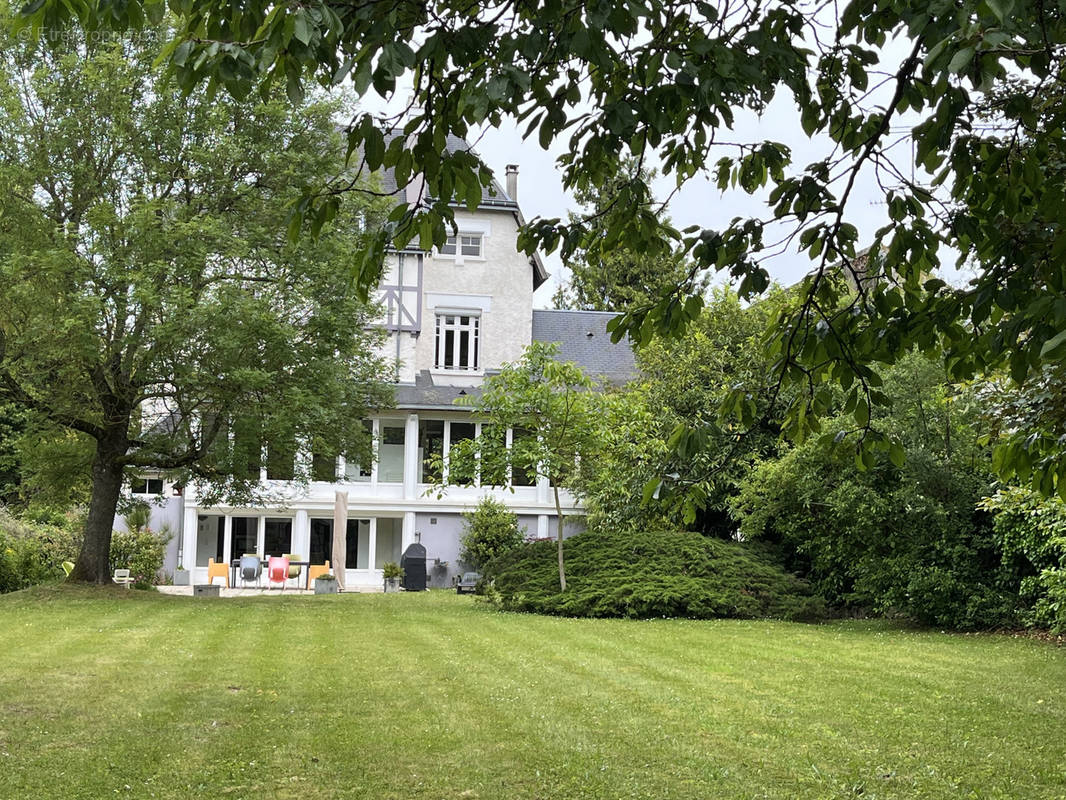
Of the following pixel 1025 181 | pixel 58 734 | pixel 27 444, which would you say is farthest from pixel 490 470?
pixel 1025 181

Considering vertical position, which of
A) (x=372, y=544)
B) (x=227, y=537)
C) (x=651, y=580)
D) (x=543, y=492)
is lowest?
(x=651, y=580)

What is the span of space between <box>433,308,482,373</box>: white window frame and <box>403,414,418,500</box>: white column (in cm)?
312

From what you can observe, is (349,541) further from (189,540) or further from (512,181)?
(512,181)

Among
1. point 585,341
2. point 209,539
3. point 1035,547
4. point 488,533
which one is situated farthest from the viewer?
point 585,341

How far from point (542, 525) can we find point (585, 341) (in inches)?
313

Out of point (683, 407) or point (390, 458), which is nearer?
point (683, 407)

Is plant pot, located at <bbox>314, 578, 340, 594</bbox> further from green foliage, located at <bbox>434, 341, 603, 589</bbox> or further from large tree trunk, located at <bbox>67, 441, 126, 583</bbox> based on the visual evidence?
green foliage, located at <bbox>434, 341, 603, 589</bbox>

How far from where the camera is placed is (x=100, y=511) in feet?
65.1

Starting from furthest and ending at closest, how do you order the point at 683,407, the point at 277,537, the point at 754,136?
the point at 277,537 < the point at 683,407 < the point at 754,136

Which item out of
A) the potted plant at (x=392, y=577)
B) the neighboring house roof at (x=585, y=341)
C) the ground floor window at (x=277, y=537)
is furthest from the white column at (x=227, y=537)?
the neighboring house roof at (x=585, y=341)

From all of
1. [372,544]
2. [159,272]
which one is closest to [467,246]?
[372,544]

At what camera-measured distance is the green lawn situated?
605 cm

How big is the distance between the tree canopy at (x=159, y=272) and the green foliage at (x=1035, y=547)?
35.6 ft

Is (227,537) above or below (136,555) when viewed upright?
above
